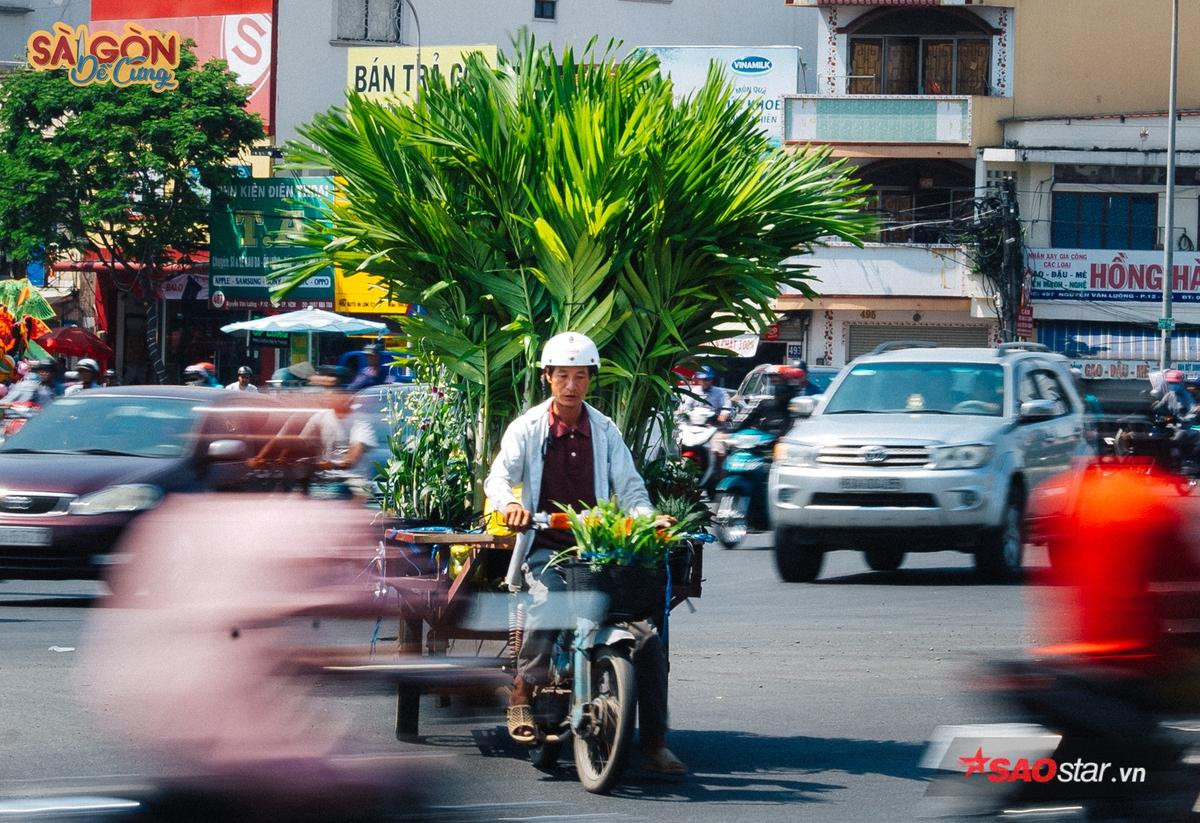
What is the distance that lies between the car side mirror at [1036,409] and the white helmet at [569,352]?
8.73 m

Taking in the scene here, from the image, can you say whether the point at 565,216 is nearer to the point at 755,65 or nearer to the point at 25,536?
the point at 25,536

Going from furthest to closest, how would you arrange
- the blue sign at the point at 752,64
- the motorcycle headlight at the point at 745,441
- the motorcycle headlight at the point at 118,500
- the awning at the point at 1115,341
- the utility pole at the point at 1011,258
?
the blue sign at the point at 752,64
the awning at the point at 1115,341
the utility pole at the point at 1011,258
the motorcycle headlight at the point at 745,441
the motorcycle headlight at the point at 118,500

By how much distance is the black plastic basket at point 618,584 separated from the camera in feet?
23.5

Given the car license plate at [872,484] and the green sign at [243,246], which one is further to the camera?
the green sign at [243,246]

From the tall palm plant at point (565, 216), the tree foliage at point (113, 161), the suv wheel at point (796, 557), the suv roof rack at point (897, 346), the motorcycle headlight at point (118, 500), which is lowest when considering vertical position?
the suv wheel at point (796, 557)

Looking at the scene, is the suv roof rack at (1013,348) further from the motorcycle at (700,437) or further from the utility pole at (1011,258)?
the utility pole at (1011,258)

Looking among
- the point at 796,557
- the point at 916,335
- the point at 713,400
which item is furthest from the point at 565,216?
the point at 916,335

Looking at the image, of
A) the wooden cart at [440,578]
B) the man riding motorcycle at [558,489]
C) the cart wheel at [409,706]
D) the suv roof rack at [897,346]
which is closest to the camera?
the cart wheel at [409,706]

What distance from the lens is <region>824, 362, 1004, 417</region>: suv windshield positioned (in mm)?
15930

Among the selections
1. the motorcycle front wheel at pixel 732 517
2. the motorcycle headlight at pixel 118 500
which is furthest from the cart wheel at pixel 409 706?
the motorcycle front wheel at pixel 732 517

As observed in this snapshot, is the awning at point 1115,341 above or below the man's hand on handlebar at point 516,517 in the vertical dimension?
above

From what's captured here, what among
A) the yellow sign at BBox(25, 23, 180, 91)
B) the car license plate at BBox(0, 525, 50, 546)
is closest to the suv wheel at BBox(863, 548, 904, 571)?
the car license plate at BBox(0, 525, 50, 546)

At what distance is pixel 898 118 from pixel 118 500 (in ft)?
110

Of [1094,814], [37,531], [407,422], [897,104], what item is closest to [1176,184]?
[897,104]
